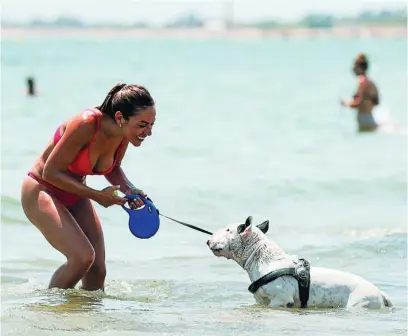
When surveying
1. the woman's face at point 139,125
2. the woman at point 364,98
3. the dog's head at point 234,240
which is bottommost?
the dog's head at point 234,240

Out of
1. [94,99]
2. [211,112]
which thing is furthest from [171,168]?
[94,99]

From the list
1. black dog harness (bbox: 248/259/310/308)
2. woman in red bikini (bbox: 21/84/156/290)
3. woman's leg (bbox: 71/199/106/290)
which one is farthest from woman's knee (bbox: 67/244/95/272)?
black dog harness (bbox: 248/259/310/308)

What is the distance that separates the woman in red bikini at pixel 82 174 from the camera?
7.92m

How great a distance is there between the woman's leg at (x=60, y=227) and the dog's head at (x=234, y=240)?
1.00m

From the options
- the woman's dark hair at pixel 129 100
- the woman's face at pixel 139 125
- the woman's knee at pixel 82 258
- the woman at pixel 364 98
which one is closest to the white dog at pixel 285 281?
the woman's knee at pixel 82 258

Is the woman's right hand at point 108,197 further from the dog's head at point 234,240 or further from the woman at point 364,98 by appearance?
the woman at point 364,98

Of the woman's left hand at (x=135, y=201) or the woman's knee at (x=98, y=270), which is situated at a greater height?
the woman's left hand at (x=135, y=201)

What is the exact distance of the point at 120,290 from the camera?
9.64m

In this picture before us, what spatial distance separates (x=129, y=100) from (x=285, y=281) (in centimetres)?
194

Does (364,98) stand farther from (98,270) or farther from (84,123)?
(84,123)

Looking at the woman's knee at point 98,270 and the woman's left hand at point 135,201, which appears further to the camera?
the woman's knee at point 98,270

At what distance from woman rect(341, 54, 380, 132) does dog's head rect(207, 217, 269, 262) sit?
12.4 metres

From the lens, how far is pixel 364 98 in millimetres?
22438

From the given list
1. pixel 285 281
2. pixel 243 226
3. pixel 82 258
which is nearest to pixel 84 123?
pixel 82 258
